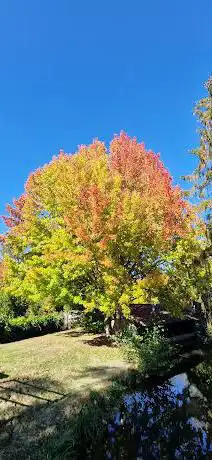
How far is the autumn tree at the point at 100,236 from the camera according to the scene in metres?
15.2

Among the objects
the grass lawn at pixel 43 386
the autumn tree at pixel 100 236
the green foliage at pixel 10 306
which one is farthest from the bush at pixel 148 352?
the green foliage at pixel 10 306

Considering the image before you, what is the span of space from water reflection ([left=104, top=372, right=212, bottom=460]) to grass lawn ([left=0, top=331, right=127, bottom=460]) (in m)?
1.16

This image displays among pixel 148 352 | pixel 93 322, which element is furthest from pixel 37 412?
pixel 93 322

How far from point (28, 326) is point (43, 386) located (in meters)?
14.3

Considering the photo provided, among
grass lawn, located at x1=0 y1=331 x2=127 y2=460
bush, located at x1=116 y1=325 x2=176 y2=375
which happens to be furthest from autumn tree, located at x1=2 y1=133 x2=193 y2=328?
grass lawn, located at x1=0 y1=331 x2=127 y2=460

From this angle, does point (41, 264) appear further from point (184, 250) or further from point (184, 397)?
point (184, 397)

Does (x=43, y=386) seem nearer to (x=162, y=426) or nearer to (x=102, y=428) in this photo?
(x=102, y=428)

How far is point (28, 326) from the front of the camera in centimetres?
2475

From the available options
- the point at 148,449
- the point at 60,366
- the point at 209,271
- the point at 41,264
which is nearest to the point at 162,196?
the point at 209,271

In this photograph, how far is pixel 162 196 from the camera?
644 inches

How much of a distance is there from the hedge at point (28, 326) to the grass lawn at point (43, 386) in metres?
3.64

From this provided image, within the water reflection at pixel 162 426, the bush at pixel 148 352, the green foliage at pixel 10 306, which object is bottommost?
the water reflection at pixel 162 426

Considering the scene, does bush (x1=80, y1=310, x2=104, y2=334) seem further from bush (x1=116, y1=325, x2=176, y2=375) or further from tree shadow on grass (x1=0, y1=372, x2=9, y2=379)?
tree shadow on grass (x1=0, y1=372, x2=9, y2=379)

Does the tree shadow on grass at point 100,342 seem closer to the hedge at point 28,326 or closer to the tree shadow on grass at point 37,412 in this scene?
the hedge at point 28,326
